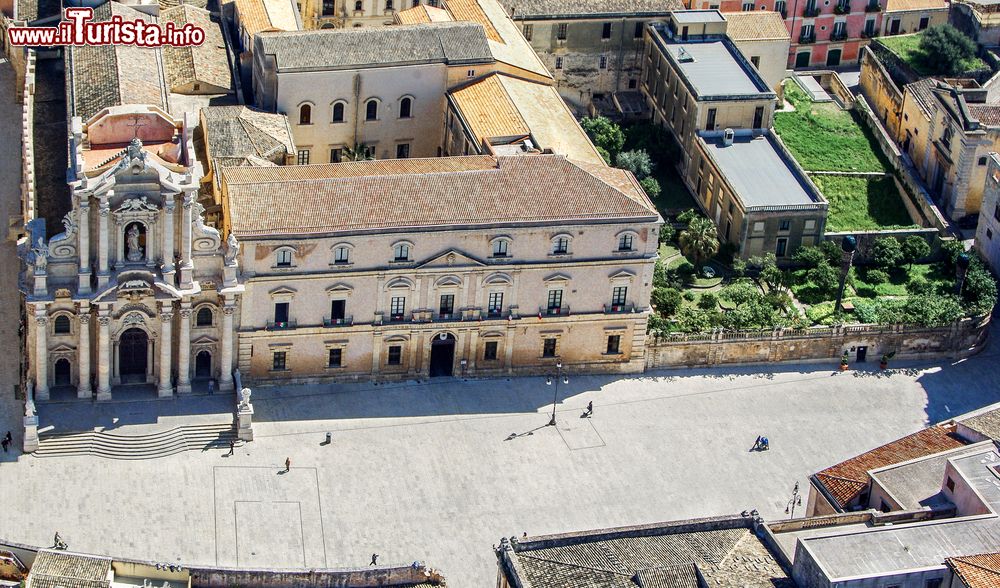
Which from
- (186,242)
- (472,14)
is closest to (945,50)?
(472,14)

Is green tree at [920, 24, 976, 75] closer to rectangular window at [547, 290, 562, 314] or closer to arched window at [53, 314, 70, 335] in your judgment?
rectangular window at [547, 290, 562, 314]

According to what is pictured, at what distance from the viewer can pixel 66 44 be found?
136625 mm

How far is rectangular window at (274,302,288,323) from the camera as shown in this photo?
393 ft

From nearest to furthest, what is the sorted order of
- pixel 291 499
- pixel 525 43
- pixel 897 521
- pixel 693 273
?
pixel 897 521 → pixel 291 499 → pixel 693 273 → pixel 525 43

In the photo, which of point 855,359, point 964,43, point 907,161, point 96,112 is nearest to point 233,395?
point 96,112

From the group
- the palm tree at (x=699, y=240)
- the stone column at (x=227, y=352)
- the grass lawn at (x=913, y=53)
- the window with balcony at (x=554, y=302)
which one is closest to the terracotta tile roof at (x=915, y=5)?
the grass lawn at (x=913, y=53)

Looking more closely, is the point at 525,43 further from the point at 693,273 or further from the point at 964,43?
the point at 964,43

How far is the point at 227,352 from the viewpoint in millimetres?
119625

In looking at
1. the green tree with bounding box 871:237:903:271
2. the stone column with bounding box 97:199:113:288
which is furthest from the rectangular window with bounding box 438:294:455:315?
the green tree with bounding box 871:237:903:271

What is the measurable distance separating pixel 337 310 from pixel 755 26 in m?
48.5

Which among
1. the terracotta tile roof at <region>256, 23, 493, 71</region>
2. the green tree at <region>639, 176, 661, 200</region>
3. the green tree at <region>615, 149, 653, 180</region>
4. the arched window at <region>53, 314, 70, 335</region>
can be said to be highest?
the terracotta tile roof at <region>256, 23, 493, 71</region>

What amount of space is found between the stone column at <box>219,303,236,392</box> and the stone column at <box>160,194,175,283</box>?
4.35 m

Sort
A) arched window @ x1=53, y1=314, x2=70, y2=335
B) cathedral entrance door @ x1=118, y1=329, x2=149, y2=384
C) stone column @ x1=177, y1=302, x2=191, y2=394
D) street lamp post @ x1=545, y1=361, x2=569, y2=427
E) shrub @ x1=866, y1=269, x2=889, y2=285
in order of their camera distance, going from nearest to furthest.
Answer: arched window @ x1=53, y1=314, x2=70, y2=335 → stone column @ x1=177, y1=302, x2=191, y2=394 → cathedral entrance door @ x1=118, y1=329, x2=149, y2=384 → street lamp post @ x1=545, y1=361, x2=569, y2=427 → shrub @ x1=866, y1=269, x2=889, y2=285

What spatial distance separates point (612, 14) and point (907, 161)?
24.5 meters
